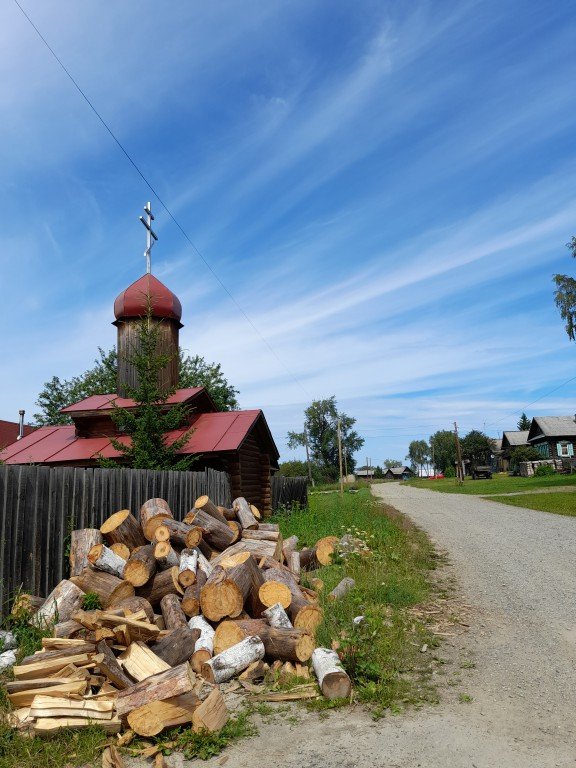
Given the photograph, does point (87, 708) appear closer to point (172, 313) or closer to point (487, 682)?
point (487, 682)

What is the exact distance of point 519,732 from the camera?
4.14 metres

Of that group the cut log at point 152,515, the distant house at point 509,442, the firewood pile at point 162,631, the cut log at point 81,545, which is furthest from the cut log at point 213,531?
the distant house at point 509,442

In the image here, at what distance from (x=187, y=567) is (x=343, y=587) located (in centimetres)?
220

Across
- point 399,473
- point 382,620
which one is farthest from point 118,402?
point 399,473

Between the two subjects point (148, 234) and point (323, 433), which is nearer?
point (148, 234)

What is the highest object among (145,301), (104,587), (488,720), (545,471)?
(145,301)

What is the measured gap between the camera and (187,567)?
691cm

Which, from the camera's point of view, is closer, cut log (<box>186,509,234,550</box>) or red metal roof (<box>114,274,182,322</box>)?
cut log (<box>186,509,234,550</box>)

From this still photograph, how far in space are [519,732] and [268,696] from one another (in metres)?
1.99

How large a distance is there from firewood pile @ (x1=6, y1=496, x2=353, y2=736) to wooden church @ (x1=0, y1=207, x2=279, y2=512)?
784 centimetres

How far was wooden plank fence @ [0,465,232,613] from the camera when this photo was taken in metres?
6.46

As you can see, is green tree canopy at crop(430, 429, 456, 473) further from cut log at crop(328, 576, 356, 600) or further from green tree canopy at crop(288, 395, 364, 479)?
cut log at crop(328, 576, 356, 600)

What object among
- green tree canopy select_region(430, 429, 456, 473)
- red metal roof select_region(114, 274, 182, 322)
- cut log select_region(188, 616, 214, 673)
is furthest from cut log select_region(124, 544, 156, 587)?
green tree canopy select_region(430, 429, 456, 473)

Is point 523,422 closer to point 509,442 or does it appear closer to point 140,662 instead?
point 509,442
